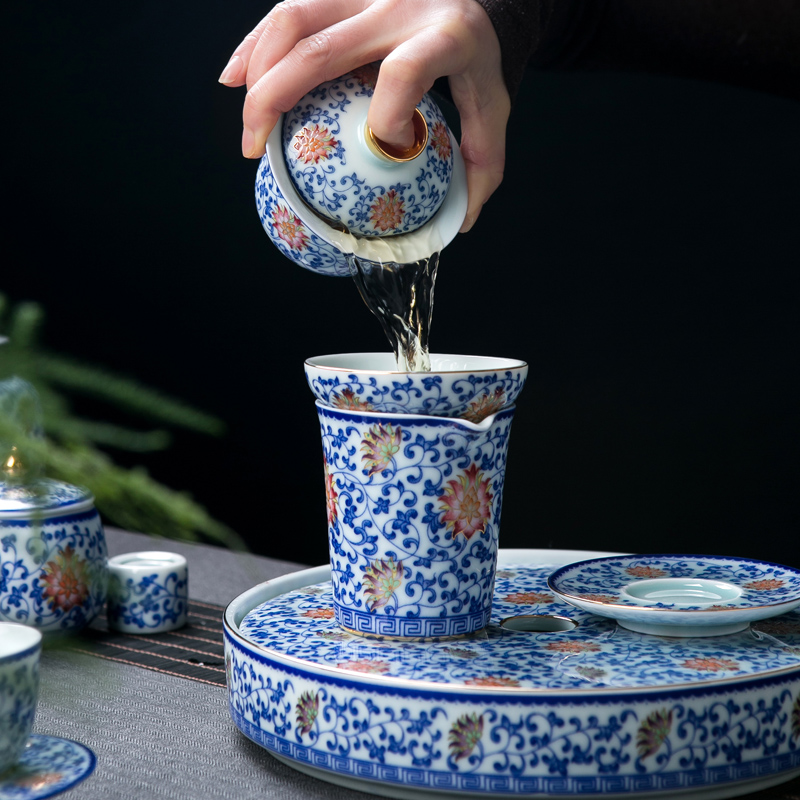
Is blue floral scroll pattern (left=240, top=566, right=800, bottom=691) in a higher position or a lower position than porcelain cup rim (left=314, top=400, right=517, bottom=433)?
lower

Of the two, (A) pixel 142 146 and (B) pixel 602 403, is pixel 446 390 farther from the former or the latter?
(A) pixel 142 146

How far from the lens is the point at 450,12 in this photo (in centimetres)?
103

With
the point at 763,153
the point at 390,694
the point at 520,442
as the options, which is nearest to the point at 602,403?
the point at 520,442

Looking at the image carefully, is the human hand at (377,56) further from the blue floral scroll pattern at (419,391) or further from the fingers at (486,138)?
the blue floral scroll pattern at (419,391)

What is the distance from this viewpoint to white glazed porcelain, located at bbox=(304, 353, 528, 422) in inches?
31.0

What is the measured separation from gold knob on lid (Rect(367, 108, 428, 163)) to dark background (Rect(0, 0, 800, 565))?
1.56m

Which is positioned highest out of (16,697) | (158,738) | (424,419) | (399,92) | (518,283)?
(399,92)

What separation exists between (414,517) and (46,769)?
32 cm

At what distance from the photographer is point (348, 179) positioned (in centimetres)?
93

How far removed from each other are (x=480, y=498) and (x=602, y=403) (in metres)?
1.75

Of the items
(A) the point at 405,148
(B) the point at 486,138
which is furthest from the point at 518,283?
(A) the point at 405,148

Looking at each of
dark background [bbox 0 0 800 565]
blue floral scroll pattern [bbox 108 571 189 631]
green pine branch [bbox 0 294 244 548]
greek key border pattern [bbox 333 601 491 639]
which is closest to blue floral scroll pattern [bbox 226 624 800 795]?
greek key border pattern [bbox 333 601 491 639]

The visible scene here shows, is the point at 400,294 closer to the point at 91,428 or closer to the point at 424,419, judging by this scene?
the point at 424,419

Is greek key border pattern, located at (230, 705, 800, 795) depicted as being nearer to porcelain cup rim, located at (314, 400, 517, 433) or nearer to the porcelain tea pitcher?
porcelain cup rim, located at (314, 400, 517, 433)
